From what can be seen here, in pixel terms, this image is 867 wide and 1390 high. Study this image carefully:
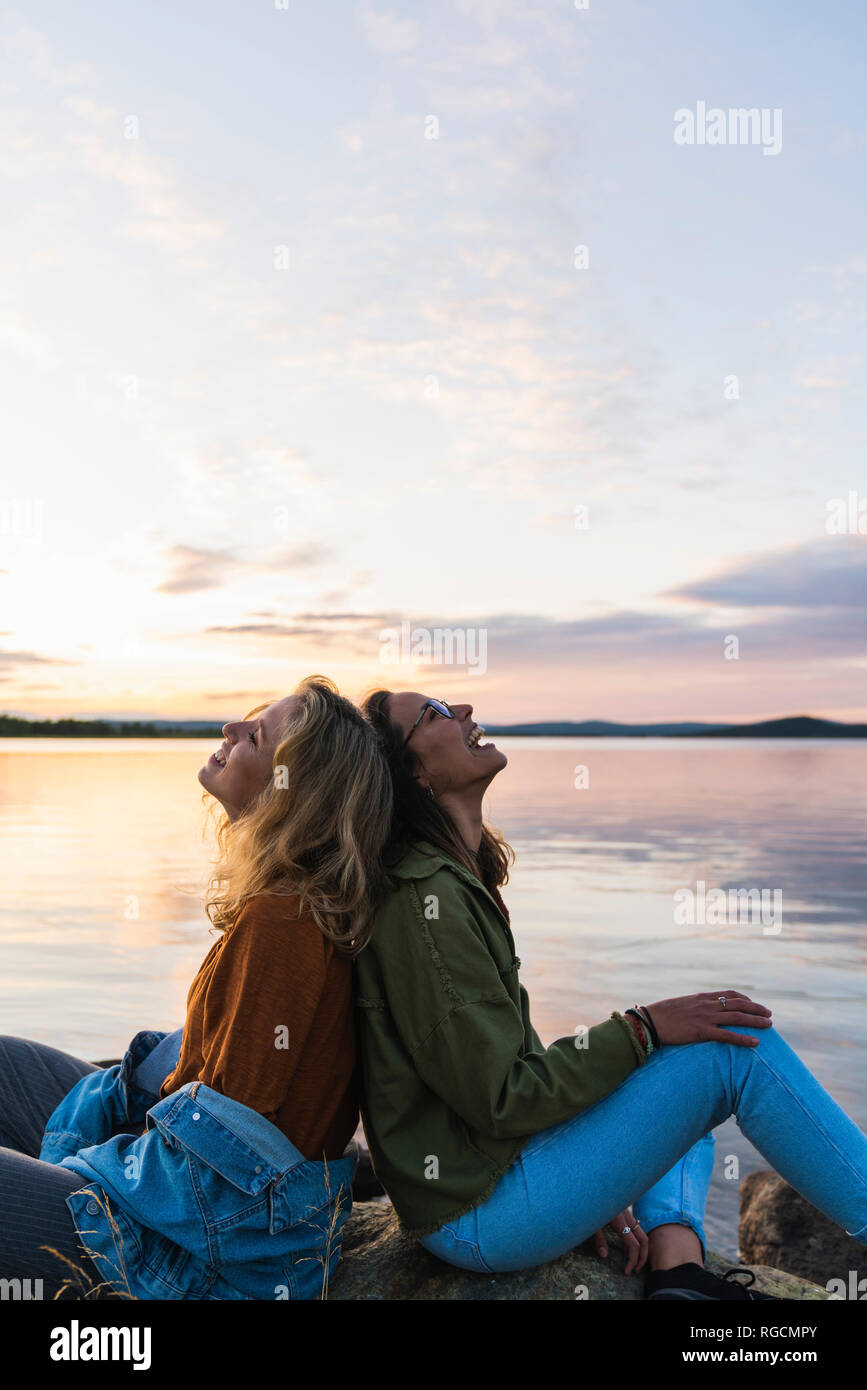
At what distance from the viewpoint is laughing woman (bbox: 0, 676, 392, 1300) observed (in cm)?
309

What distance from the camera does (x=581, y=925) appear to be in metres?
13.8

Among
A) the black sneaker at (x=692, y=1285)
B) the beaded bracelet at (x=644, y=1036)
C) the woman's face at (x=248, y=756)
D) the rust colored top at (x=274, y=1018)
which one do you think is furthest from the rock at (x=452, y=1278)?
the woman's face at (x=248, y=756)

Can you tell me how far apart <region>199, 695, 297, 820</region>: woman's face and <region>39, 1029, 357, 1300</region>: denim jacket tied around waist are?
0.98 metres

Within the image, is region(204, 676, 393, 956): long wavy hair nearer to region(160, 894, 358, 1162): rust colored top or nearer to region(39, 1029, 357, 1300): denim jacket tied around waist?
region(160, 894, 358, 1162): rust colored top

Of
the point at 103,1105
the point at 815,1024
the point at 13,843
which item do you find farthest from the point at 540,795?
the point at 103,1105

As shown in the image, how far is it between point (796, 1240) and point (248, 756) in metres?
3.82

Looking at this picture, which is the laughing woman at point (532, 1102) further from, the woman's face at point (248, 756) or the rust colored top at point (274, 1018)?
the woman's face at point (248, 756)

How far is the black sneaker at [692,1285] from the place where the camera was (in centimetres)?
334

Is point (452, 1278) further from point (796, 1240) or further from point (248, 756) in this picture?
point (796, 1240)

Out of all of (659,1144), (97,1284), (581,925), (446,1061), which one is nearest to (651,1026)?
(659,1144)

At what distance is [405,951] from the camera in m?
3.29

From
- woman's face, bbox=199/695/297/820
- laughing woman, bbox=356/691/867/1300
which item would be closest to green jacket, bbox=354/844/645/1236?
laughing woman, bbox=356/691/867/1300
